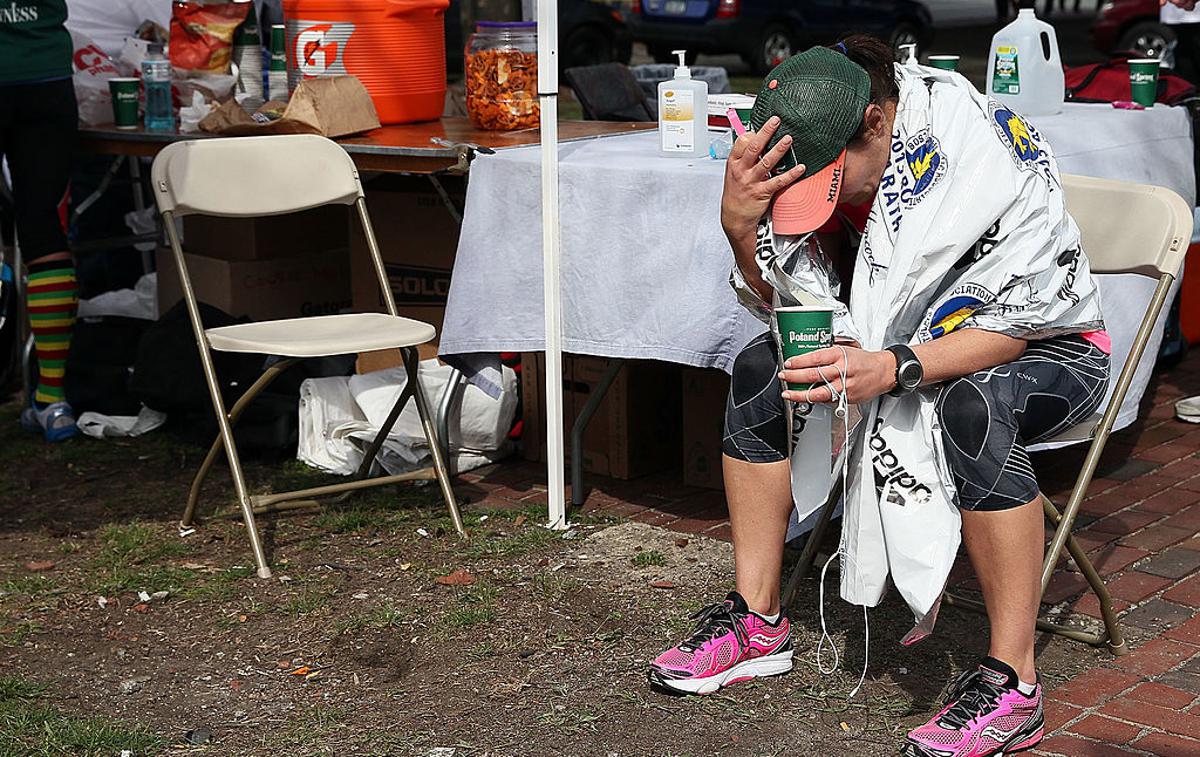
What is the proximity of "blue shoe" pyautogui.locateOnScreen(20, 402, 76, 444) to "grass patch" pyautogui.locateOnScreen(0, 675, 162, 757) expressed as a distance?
2.05 m

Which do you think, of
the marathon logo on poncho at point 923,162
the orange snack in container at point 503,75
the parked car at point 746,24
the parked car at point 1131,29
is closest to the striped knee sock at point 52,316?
the orange snack in container at point 503,75

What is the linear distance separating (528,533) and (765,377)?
122 cm

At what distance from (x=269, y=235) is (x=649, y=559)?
7.29 ft

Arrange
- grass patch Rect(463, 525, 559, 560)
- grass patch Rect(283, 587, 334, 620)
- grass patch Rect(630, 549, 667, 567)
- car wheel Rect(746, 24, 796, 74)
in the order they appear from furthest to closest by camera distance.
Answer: car wheel Rect(746, 24, 796, 74), grass patch Rect(463, 525, 559, 560), grass patch Rect(630, 549, 667, 567), grass patch Rect(283, 587, 334, 620)

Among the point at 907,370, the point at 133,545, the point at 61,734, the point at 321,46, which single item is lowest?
the point at 133,545

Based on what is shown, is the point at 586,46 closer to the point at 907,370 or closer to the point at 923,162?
the point at 923,162

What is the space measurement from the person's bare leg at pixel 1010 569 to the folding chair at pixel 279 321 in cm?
160

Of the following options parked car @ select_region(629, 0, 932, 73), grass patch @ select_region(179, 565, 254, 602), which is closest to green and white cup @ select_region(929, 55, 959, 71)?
grass patch @ select_region(179, 565, 254, 602)

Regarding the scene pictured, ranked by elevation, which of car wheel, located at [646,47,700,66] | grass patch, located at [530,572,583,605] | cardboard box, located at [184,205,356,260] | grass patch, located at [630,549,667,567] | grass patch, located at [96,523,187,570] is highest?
cardboard box, located at [184,205,356,260]

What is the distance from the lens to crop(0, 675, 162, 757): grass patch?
110 inches

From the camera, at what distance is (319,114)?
4441mm

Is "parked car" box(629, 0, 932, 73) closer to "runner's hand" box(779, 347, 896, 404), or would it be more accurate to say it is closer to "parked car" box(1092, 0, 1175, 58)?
"parked car" box(1092, 0, 1175, 58)

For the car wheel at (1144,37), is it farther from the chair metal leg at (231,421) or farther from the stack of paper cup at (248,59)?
the chair metal leg at (231,421)

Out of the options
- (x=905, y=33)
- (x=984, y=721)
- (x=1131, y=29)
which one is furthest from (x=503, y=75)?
(x=905, y=33)
